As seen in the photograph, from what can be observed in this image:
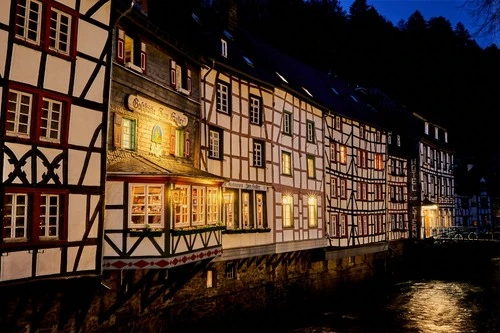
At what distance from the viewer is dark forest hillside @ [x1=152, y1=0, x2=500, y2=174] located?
64.4 meters

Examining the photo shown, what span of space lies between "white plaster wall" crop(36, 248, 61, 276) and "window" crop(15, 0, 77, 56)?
481 centimetres

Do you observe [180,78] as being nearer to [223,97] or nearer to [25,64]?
[223,97]

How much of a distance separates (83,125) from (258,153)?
34.6 feet

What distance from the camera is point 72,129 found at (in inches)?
477

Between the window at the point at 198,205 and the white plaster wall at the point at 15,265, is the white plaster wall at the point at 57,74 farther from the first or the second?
the window at the point at 198,205

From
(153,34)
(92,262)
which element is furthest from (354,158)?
(92,262)

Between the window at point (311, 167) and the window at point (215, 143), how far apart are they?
778cm

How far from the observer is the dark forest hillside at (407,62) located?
211 ft

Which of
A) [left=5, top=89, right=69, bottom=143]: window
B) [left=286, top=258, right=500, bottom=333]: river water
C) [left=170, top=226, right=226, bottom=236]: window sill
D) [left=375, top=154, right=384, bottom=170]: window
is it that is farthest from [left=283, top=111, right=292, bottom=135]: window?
[left=5, top=89, right=69, bottom=143]: window

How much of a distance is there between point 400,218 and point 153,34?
2927cm

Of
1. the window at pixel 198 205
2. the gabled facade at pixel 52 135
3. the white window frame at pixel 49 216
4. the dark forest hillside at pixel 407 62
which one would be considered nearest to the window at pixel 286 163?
the window at pixel 198 205

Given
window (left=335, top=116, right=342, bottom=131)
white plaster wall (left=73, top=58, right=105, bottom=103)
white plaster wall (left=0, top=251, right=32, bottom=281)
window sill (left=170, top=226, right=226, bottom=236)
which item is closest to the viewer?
white plaster wall (left=0, top=251, right=32, bottom=281)

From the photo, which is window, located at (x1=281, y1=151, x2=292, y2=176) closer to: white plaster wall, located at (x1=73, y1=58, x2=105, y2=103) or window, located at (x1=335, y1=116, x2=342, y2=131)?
window, located at (x1=335, y1=116, x2=342, y2=131)

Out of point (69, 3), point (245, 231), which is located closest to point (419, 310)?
point (245, 231)
